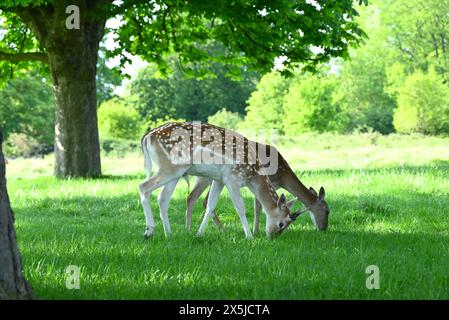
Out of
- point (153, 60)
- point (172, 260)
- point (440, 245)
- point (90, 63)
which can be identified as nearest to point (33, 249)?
point (172, 260)

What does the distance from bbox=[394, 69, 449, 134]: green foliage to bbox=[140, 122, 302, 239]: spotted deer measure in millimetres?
45419

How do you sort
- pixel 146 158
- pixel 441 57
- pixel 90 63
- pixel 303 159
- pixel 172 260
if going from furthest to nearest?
pixel 441 57 < pixel 303 159 < pixel 90 63 < pixel 146 158 < pixel 172 260

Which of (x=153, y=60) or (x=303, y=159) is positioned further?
(x=303, y=159)

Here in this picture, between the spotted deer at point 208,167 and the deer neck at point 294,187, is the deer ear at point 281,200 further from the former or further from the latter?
the deer neck at point 294,187

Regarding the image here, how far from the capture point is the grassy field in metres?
4.87

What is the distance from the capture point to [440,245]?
7000 mm

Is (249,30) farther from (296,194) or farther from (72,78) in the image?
(296,194)

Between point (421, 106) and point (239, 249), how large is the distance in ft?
157

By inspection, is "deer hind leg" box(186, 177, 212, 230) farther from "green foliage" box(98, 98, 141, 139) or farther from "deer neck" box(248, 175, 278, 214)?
"green foliage" box(98, 98, 141, 139)

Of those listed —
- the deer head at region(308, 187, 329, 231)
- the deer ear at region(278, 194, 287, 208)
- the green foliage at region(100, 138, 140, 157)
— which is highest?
the green foliage at region(100, 138, 140, 157)

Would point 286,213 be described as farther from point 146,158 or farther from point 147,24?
point 147,24

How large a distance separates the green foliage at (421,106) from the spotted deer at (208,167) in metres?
45.4

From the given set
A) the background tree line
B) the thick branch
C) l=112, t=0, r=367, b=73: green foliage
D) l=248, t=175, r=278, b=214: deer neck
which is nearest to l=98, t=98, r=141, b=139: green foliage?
Result: the background tree line
